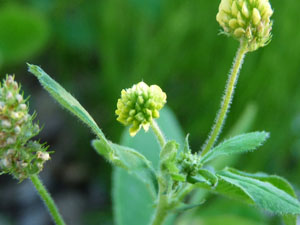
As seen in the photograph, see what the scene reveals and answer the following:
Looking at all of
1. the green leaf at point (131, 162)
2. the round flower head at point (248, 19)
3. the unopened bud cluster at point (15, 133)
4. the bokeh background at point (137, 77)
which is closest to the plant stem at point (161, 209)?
the green leaf at point (131, 162)

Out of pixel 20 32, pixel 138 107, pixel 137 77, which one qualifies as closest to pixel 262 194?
pixel 138 107

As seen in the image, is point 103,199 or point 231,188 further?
point 103,199

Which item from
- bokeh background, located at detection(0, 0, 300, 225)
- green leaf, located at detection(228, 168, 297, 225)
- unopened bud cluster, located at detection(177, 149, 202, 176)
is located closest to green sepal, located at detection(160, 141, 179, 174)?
unopened bud cluster, located at detection(177, 149, 202, 176)

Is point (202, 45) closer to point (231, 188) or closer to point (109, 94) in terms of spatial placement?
point (109, 94)

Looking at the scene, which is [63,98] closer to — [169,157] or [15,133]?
[15,133]

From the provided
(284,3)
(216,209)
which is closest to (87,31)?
(284,3)
